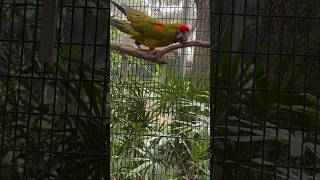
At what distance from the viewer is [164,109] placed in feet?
7.20

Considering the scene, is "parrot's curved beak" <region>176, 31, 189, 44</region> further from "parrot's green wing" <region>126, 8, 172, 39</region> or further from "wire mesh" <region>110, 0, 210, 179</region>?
"wire mesh" <region>110, 0, 210, 179</region>

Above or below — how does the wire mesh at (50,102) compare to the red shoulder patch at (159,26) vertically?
below

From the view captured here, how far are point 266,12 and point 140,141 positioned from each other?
4.65 feet

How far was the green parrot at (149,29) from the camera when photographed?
184 centimetres

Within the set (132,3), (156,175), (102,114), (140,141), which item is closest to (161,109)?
(140,141)

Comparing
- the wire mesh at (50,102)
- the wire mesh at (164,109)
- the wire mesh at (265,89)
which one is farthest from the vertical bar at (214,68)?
the wire mesh at (164,109)

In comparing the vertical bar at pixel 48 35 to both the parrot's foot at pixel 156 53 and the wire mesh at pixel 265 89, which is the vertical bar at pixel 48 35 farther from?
the parrot's foot at pixel 156 53

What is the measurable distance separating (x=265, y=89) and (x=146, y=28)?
103 cm

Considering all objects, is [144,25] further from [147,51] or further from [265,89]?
[265,89]

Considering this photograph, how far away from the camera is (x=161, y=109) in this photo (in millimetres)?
2193

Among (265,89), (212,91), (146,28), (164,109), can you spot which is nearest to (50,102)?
(212,91)

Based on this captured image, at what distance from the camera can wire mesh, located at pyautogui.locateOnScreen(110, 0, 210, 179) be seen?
6.96 ft

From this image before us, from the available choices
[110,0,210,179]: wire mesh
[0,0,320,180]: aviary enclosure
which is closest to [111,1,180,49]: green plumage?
[110,0,210,179]: wire mesh

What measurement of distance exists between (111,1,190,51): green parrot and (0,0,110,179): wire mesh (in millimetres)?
924
